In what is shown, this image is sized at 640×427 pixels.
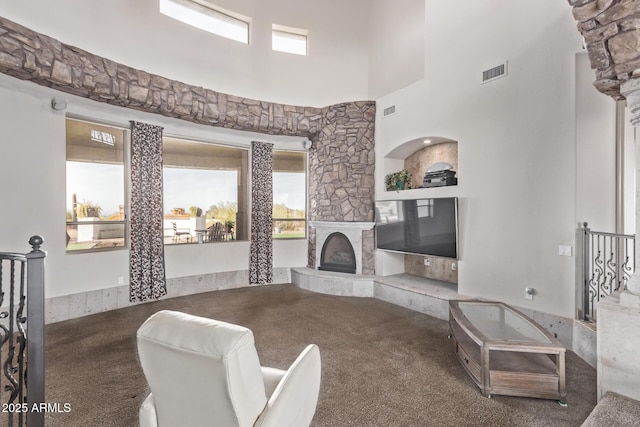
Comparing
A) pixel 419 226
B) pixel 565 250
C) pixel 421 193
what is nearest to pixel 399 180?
pixel 421 193

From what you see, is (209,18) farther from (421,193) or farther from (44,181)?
(421,193)

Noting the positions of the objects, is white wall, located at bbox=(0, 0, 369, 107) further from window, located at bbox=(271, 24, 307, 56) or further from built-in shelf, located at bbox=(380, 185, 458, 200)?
built-in shelf, located at bbox=(380, 185, 458, 200)

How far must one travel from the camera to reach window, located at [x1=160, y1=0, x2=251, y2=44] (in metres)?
5.02

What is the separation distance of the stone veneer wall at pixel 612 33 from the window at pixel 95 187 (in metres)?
5.56

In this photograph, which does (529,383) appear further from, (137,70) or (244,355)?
(137,70)

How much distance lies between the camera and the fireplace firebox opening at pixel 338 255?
19.5ft

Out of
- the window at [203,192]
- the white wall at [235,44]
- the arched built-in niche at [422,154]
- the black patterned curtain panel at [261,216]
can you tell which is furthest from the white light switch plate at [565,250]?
the window at [203,192]

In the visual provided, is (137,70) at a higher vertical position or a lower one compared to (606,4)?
higher

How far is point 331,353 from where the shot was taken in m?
3.19

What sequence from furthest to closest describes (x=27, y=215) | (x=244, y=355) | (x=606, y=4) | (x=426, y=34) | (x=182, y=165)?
(x=182, y=165)
(x=426, y=34)
(x=27, y=215)
(x=606, y=4)
(x=244, y=355)

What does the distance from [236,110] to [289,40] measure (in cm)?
197

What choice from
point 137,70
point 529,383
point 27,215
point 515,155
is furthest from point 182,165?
point 529,383

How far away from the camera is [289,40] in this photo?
615 cm

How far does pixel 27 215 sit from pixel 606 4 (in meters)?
5.73
